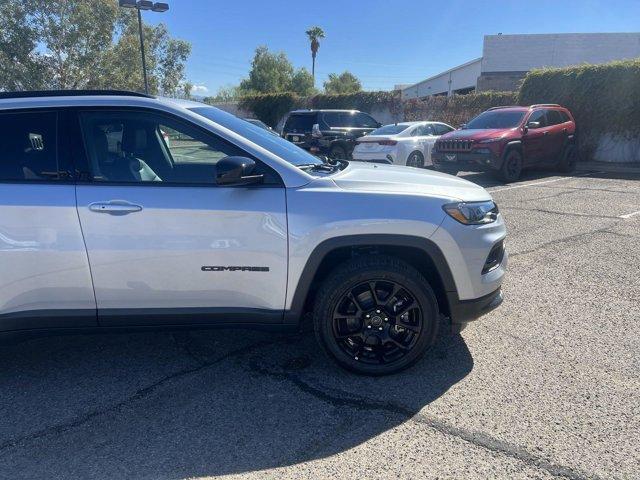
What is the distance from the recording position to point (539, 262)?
5.46 m

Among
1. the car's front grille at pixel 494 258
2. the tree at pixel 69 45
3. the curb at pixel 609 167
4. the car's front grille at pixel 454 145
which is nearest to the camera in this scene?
the car's front grille at pixel 494 258

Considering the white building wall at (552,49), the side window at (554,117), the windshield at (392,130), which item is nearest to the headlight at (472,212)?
the windshield at (392,130)

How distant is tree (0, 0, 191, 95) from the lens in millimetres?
25172

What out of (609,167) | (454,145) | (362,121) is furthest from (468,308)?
(609,167)

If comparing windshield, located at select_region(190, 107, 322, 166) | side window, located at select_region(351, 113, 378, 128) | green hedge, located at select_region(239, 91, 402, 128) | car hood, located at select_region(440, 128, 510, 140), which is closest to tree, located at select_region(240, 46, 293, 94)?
green hedge, located at select_region(239, 91, 402, 128)

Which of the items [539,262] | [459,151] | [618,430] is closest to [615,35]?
[459,151]

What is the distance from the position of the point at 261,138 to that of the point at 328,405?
6.21 ft

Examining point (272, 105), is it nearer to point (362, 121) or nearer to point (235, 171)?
point (362, 121)

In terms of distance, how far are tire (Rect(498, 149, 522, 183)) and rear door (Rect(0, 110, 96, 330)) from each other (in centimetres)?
1017

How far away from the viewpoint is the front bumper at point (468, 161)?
11016 mm

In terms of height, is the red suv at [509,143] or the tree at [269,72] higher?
the tree at [269,72]

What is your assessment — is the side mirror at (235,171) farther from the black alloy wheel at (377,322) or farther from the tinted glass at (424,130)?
the tinted glass at (424,130)

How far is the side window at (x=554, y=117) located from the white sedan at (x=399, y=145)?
295 centimetres

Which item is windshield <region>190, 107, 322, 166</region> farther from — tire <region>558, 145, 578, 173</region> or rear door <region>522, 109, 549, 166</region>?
tire <region>558, 145, 578, 173</region>
